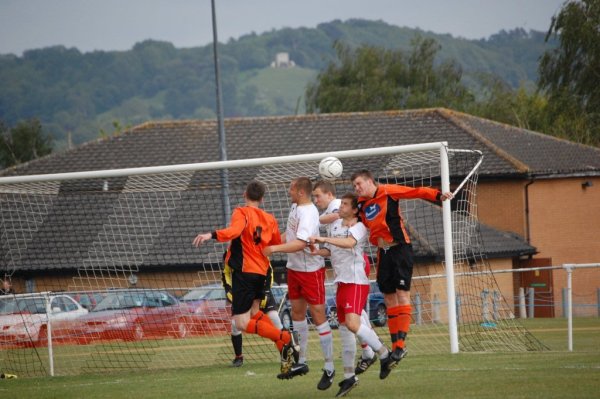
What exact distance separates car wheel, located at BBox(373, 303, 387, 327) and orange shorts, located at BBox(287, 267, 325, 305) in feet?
34.3

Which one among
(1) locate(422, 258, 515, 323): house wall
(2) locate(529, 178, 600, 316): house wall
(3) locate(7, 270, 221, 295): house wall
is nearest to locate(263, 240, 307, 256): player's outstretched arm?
(1) locate(422, 258, 515, 323): house wall

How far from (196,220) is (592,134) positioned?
35483 mm

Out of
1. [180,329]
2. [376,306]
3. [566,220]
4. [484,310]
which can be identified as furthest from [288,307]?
[566,220]

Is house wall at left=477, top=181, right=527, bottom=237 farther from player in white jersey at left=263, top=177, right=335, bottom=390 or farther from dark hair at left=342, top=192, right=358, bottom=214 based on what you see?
dark hair at left=342, top=192, right=358, bottom=214

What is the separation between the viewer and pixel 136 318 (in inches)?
815

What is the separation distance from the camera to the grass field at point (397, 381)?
11.1m

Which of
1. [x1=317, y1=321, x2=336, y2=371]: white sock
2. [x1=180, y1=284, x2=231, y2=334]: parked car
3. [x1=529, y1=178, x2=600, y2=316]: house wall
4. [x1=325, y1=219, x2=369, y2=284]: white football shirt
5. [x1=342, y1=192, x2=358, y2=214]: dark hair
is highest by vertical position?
[x1=342, y1=192, x2=358, y2=214]: dark hair

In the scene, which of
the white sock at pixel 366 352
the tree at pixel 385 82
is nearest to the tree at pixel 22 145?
the tree at pixel 385 82

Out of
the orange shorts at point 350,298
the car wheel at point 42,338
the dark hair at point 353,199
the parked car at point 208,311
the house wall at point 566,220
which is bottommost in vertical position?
the house wall at point 566,220

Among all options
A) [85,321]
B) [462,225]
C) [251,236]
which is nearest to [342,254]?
[251,236]

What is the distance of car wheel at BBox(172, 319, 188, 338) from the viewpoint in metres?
20.7

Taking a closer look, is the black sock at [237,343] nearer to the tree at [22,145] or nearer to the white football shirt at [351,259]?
the white football shirt at [351,259]

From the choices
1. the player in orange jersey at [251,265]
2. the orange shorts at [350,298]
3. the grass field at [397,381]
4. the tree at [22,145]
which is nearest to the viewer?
the grass field at [397,381]

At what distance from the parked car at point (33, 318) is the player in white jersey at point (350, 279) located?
8.43 m
